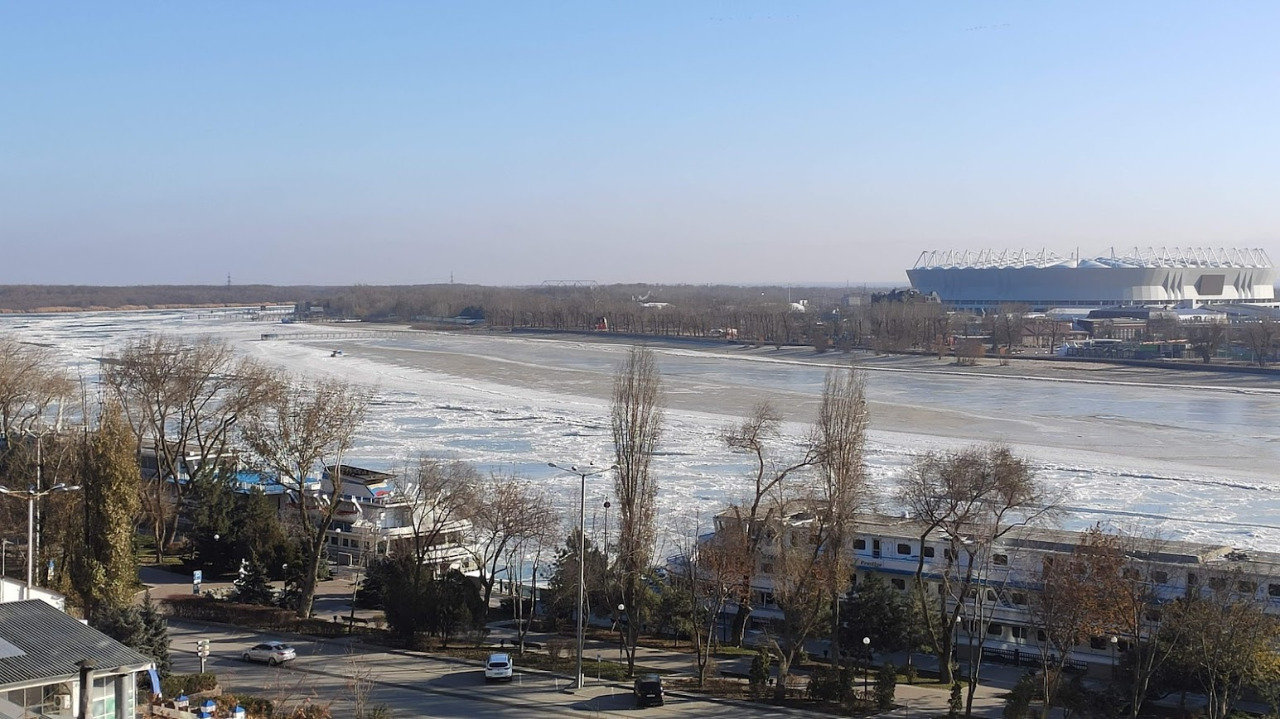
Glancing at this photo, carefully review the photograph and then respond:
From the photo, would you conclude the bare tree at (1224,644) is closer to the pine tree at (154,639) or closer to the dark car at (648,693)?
the dark car at (648,693)

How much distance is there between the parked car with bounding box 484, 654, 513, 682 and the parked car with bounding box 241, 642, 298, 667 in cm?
295

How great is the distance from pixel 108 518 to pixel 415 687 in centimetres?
556

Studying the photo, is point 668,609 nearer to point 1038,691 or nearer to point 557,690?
point 557,690

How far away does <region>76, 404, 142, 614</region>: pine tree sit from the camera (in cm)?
1777

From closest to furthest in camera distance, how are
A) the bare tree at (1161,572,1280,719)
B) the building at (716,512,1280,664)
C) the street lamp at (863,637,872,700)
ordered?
1. the bare tree at (1161,572,1280,719)
2. the street lamp at (863,637,872,700)
3. the building at (716,512,1280,664)

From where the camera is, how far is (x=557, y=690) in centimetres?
1653

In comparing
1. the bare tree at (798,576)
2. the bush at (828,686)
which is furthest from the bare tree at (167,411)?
the bush at (828,686)

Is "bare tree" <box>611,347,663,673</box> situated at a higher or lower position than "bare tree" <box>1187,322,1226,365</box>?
lower

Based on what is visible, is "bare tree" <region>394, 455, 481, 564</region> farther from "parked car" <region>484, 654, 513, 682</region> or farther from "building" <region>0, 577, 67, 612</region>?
"building" <region>0, 577, 67, 612</region>

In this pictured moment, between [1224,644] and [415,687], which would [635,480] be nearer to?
[415,687]

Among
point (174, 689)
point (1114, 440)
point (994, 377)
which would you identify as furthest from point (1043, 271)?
point (174, 689)

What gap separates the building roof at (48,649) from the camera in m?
10.4

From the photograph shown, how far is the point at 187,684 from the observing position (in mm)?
14852

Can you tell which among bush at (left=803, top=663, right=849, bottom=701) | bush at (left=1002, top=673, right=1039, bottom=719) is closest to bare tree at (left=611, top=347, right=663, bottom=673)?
bush at (left=803, top=663, right=849, bottom=701)
